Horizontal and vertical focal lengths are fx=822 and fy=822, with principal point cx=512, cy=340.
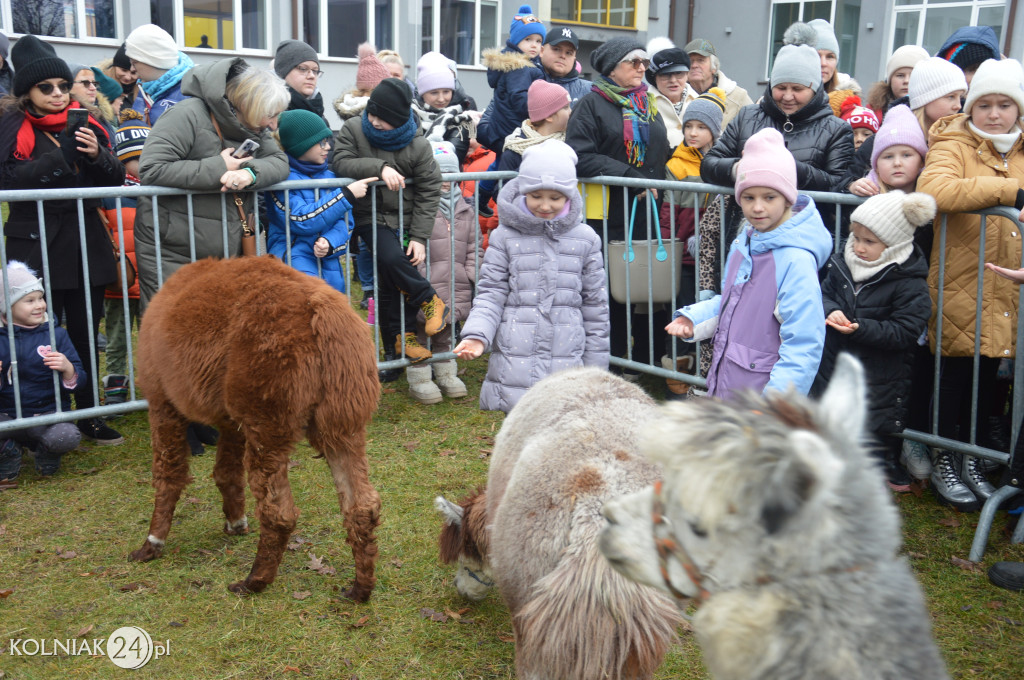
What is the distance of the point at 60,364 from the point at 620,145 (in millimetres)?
4158

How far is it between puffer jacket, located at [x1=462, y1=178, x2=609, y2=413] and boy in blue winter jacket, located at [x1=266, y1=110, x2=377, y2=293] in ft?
5.07

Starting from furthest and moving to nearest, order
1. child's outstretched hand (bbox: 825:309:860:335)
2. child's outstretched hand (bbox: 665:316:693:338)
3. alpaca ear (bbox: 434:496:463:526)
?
1. child's outstretched hand (bbox: 825:309:860:335)
2. child's outstretched hand (bbox: 665:316:693:338)
3. alpaca ear (bbox: 434:496:463:526)

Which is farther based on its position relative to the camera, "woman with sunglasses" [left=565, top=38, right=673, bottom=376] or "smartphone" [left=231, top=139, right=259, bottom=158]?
"woman with sunglasses" [left=565, top=38, right=673, bottom=376]

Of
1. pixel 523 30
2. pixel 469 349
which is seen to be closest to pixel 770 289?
pixel 469 349

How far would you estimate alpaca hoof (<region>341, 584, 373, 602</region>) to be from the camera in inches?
143

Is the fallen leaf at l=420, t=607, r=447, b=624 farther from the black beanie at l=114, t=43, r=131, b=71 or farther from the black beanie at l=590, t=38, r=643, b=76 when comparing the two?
the black beanie at l=114, t=43, r=131, b=71

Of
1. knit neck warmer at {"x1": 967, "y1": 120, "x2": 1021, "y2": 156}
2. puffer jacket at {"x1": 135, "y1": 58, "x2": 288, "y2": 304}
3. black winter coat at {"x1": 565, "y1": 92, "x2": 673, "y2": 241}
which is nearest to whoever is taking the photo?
knit neck warmer at {"x1": 967, "y1": 120, "x2": 1021, "y2": 156}

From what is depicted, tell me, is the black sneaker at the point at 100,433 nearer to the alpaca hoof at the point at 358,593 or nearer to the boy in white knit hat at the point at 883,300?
the alpaca hoof at the point at 358,593

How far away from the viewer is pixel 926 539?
170 inches

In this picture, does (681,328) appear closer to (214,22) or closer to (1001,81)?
(1001,81)

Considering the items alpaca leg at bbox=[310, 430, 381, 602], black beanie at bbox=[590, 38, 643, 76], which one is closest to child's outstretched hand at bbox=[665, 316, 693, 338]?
alpaca leg at bbox=[310, 430, 381, 602]

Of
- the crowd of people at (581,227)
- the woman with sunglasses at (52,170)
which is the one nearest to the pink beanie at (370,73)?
the crowd of people at (581,227)

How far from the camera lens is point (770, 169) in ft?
12.1

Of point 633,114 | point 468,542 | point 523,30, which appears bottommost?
point 468,542
